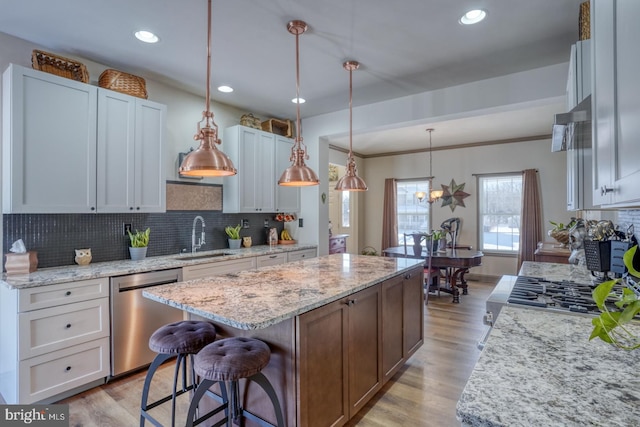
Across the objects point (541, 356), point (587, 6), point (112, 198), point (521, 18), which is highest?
point (521, 18)

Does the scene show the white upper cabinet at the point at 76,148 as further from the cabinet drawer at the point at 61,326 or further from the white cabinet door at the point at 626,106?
the white cabinet door at the point at 626,106

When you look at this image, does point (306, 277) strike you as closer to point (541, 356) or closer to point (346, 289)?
point (346, 289)

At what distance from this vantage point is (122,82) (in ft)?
9.87

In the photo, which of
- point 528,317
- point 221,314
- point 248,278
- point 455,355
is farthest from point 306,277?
point 455,355

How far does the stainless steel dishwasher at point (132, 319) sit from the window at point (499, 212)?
19.9ft

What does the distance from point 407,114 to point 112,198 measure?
3.20 meters

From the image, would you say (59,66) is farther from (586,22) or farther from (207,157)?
(586,22)

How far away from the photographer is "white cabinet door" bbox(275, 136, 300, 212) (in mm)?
4566

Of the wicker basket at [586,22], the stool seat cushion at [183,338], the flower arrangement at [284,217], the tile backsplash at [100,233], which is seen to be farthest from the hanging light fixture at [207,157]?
the flower arrangement at [284,217]

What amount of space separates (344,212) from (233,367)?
21.6 ft

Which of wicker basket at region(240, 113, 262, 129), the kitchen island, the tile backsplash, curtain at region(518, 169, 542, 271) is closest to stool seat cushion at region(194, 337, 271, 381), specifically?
the kitchen island

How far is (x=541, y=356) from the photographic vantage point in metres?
1.09

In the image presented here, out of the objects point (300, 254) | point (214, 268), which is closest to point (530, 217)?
point (300, 254)

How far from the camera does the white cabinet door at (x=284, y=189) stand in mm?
4566
